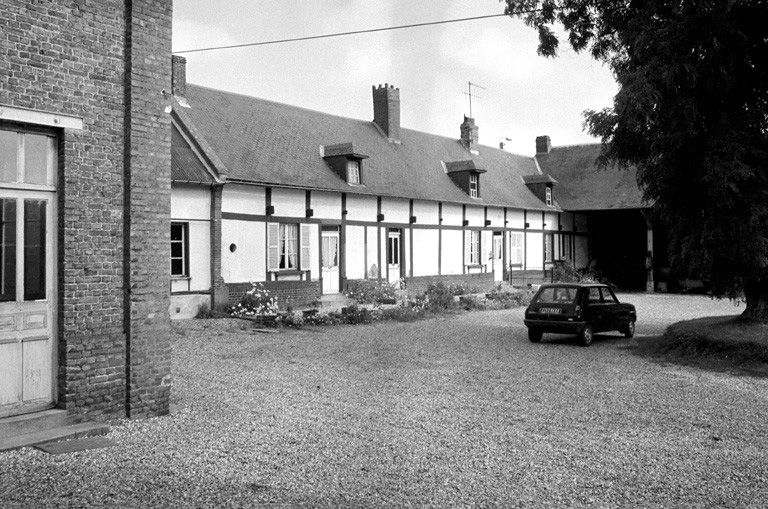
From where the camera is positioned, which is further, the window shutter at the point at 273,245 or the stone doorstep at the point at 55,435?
the window shutter at the point at 273,245

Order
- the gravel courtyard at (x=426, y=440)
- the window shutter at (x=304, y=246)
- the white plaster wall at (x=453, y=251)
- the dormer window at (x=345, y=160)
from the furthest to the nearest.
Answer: the white plaster wall at (x=453, y=251) < the dormer window at (x=345, y=160) < the window shutter at (x=304, y=246) < the gravel courtyard at (x=426, y=440)

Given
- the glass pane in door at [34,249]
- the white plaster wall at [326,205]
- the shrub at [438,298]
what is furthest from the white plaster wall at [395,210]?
the glass pane in door at [34,249]

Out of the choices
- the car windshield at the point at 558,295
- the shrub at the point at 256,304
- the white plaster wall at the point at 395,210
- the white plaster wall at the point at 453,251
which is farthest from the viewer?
the white plaster wall at the point at 453,251

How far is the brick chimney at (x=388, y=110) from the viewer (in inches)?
1171

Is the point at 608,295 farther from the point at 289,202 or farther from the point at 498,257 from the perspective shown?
the point at 498,257

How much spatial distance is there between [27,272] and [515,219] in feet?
90.9

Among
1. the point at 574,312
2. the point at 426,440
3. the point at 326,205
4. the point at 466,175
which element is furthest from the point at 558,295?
the point at 466,175

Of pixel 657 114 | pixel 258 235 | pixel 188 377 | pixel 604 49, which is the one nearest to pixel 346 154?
pixel 258 235

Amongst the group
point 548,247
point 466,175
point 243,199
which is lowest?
point 548,247

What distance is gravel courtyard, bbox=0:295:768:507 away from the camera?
5242 millimetres

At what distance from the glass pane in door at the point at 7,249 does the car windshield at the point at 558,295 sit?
10.8 m

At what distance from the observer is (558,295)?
14641 mm

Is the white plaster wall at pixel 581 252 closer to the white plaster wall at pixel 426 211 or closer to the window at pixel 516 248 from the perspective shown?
the window at pixel 516 248

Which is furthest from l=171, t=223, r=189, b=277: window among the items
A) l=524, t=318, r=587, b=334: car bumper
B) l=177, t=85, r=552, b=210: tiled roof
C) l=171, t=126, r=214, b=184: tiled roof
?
l=524, t=318, r=587, b=334: car bumper
